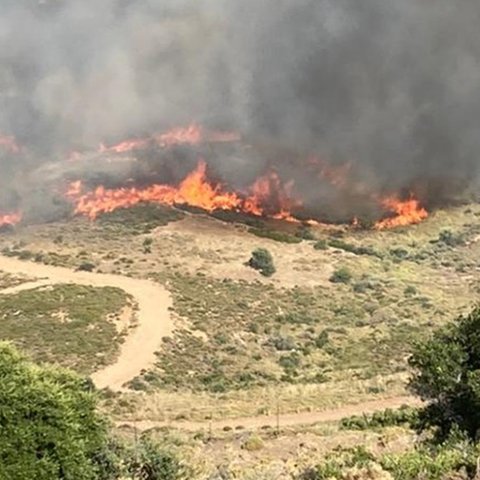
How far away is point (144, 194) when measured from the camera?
99812 millimetres

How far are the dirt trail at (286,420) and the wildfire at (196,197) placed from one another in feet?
179

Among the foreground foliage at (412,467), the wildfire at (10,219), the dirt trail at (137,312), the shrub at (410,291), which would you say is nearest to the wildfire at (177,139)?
the wildfire at (10,219)

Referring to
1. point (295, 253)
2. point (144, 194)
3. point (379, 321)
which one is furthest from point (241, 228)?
point (379, 321)

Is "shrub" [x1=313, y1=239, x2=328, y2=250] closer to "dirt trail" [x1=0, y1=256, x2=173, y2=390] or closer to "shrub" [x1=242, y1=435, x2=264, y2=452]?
"dirt trail" [x1=0, y1=256, x2=173, y2=390]

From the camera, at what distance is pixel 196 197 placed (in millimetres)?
100062

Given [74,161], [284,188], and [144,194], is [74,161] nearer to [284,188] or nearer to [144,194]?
[144,194]

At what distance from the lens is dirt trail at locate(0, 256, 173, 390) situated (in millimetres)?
50244

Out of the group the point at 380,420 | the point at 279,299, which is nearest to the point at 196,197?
the point at 279,299

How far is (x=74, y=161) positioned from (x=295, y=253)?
141ft

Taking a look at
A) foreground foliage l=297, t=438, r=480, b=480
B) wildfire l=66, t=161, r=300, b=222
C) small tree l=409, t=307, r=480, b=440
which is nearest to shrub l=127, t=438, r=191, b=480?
foreground foliage l=297, t=438, r=480, b=480

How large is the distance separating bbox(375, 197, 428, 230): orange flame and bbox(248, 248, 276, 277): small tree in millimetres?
27501

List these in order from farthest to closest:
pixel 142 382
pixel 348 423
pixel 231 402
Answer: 1. pixel 142 382
2. pixel 231 402
3. pixel 348 423

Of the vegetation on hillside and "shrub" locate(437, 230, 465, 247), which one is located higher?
the vegetation on hillside

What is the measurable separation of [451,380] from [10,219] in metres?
77.5
